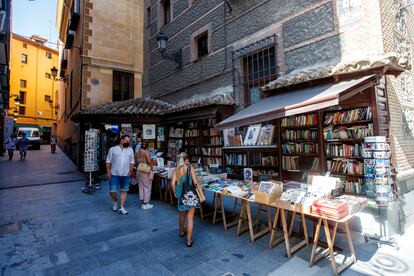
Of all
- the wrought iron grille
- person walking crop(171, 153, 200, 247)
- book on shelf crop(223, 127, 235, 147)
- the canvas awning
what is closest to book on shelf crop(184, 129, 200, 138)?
book on shelf crop(223, 127, 235, 147)

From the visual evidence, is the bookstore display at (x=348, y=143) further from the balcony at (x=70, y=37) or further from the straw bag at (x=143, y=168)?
the balcony at (x=70, y=37)

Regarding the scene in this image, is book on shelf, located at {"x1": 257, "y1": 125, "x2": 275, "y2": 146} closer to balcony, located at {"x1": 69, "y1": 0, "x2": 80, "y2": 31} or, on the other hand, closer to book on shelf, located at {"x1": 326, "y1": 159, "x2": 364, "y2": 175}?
book on shelf, located at {"x1": 326, "y1": 159, "x2": 364, "y2": 175}

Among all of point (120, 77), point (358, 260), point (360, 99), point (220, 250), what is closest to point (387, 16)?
point (360, 99)

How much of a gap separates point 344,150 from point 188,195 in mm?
3511

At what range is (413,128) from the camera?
5.89 m

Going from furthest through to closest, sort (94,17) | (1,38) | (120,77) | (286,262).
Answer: (120,77) → (94,17) → (1,38) → (286,262)

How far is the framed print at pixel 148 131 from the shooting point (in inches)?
437

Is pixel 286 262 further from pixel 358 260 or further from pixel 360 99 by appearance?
pixel 360 99

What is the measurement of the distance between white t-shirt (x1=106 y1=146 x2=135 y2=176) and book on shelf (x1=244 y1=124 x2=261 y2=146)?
351 centimetres

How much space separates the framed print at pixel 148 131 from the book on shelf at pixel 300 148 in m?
6.79

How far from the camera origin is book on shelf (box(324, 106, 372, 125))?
15.3 ft

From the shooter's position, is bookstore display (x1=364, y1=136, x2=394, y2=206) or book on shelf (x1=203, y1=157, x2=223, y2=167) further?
book on shelf (x1=203, y1=157, x2=223, y2=167)

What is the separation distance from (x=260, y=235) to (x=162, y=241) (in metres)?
1.74

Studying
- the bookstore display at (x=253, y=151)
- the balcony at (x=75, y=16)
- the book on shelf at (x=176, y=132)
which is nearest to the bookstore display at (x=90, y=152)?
the book on shelf at (x=176, y=132)
